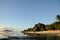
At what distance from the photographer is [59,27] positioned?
144375mm

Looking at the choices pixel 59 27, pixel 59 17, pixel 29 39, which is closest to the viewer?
pixel 29 39

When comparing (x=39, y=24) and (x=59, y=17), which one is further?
(x=39, y=24)

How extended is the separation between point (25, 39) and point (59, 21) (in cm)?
10639

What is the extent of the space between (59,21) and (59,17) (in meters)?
3.97

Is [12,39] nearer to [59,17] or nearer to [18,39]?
[18,39]

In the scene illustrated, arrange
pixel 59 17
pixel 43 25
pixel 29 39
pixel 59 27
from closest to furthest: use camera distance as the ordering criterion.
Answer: pixel 29 39 < pixel 59 27 < pixel 59 17 < pixel 43 25

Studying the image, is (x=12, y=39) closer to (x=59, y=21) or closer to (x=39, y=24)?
(x=59, y=21)

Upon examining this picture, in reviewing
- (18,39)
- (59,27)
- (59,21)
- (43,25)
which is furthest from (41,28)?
(18,39)

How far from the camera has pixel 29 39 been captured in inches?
2500

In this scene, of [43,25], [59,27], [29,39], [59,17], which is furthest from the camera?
[43,25]

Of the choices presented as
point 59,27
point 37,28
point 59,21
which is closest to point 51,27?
point 59,27

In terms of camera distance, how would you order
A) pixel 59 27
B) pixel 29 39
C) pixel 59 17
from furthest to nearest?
1. pixel 59 17
2. pixel 59 27
3. pixel 29 39

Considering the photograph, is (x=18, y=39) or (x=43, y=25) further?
(x=43, y=25)

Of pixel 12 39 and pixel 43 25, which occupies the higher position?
pixel 43 25
